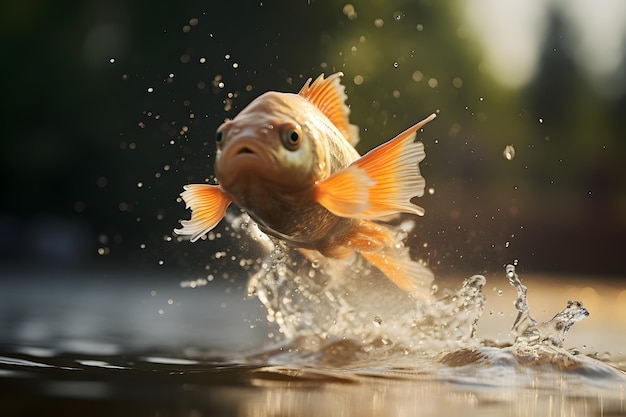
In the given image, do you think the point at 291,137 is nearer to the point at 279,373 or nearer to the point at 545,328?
the point at 279,373

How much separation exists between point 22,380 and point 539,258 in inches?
678

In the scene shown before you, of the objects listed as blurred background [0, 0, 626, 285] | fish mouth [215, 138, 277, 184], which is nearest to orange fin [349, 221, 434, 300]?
fish mouth [215, 138, 277, 184]

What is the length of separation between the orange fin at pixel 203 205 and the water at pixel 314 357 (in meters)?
0.60

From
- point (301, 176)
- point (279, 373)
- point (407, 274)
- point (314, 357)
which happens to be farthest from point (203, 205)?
point (407, 274)

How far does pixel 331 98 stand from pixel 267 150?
3.03 feet

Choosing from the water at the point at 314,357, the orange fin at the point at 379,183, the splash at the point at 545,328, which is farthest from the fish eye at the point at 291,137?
the splash at the point at 545,328

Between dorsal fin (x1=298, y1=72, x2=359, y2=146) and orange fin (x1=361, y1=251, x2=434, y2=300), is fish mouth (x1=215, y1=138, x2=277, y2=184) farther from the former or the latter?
orange fin (x1=361, y1=251, x2=434, y2=300)

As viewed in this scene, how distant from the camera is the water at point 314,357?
9.71 feet

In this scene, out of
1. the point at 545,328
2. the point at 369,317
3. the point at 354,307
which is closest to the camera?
the point at 545,328

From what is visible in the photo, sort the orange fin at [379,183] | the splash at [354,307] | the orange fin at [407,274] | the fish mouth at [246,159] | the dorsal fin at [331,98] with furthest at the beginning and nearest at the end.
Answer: the splash at [354,307]
the orange fin at [407,274]
the dorsal fin at [331,98]
the orange fin at [379,183]
the fish mouth at [246,159]

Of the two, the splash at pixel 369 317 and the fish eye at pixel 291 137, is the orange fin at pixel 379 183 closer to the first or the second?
the fish eye at pixel 291 137

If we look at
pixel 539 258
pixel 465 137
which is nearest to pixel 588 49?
pixel 539 258

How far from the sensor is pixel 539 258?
63.8ft

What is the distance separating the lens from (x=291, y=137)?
10.4 feet
